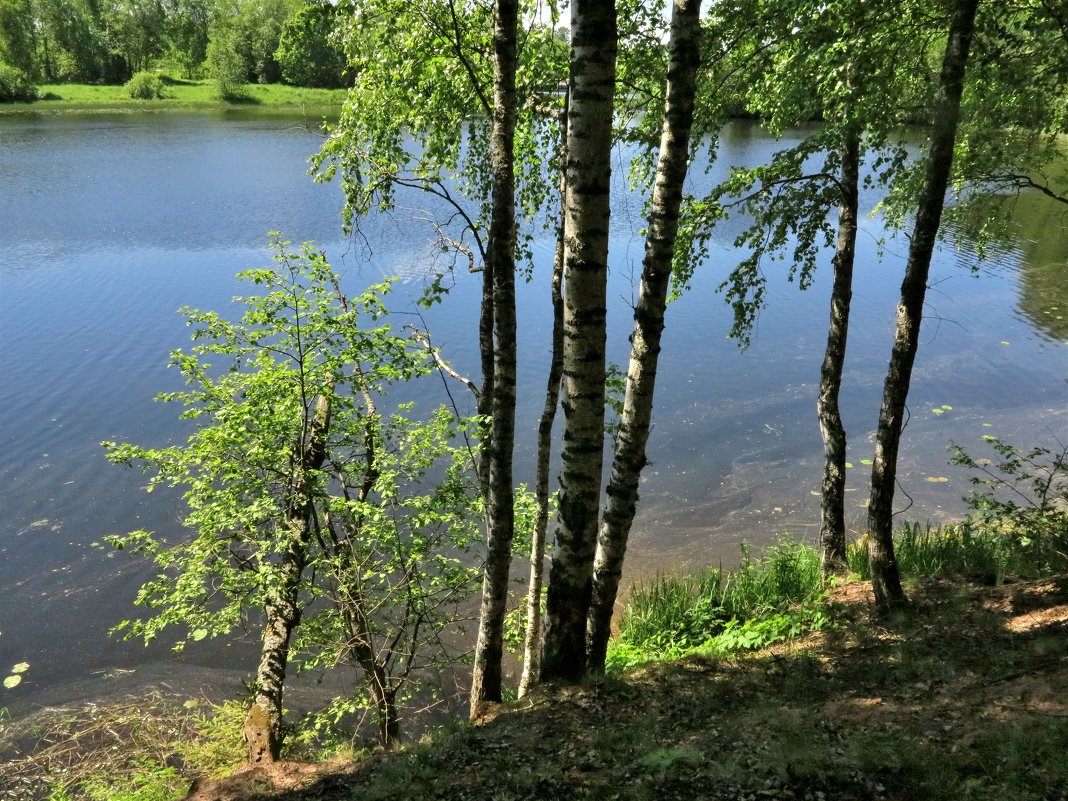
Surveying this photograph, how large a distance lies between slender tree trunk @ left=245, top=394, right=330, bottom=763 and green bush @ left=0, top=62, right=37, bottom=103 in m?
75.5

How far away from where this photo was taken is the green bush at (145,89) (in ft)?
228

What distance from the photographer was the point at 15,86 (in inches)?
2518

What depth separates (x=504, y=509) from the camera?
668cm

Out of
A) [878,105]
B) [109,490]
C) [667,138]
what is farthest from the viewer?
[109,490]

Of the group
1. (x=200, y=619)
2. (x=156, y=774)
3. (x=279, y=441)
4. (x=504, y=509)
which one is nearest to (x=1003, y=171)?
(x=504, y=509)

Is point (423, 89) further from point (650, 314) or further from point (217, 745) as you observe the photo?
point (217, 745)

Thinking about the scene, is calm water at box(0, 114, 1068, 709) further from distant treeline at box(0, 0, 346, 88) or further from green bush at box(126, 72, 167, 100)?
green bush at box(126, 72, 167, 100)

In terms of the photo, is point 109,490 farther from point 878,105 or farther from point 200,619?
point 878,105

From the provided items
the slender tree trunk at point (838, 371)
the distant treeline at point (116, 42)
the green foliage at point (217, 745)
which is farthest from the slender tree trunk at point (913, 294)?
the distant treeline at point (116, 42)

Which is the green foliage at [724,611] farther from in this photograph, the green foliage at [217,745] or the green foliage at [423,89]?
the green foliage at [423,89]

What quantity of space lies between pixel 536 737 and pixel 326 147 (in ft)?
17.5

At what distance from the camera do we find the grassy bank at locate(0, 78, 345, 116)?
64.1 metres

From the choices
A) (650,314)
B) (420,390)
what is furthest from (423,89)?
(420,390)

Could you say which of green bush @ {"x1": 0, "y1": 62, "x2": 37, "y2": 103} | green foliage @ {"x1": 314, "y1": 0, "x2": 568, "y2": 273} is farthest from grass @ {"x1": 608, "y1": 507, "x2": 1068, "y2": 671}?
green bush @ {"x1": 0, "y1": 62, "x2": 37, "y2": 103}
